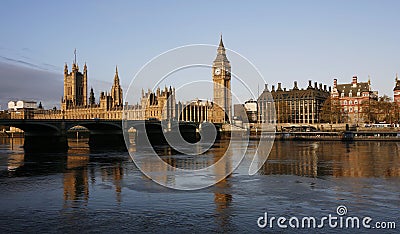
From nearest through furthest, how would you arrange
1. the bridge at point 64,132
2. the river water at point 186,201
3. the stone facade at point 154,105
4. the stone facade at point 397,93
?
the river water at point 186,201 → the bridge at point 64,132 → the stone facade at point 397,93 → the stone facade at point 154,105

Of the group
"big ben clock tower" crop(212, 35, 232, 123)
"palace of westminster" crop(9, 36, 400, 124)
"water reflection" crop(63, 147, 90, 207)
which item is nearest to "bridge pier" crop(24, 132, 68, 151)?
"water reflection" crop(63, 147, 90, 207)

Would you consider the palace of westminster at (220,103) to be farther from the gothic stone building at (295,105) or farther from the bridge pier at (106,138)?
the bridge pier at (106,138)

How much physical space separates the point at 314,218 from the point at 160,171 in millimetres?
14764

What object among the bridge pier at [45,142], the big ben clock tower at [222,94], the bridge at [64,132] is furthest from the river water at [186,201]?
the big ben clock tower at [222,94]

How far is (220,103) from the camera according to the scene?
127m

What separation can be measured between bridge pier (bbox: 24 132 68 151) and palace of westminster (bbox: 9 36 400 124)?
152ft

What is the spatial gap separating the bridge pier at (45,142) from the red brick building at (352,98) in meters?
64.1

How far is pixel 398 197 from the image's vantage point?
54.2 feet

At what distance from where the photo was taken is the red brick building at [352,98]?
97.1 m

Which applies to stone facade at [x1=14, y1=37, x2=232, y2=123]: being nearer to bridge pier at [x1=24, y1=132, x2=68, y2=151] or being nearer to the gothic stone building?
the gothic stone building

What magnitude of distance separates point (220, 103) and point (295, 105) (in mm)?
24596

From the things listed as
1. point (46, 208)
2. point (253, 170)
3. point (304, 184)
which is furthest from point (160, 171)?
point (46, 208)

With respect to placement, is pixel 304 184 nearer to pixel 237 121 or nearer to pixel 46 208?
pixel 46 208

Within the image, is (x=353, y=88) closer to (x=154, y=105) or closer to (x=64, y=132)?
(x=154, y=105)
